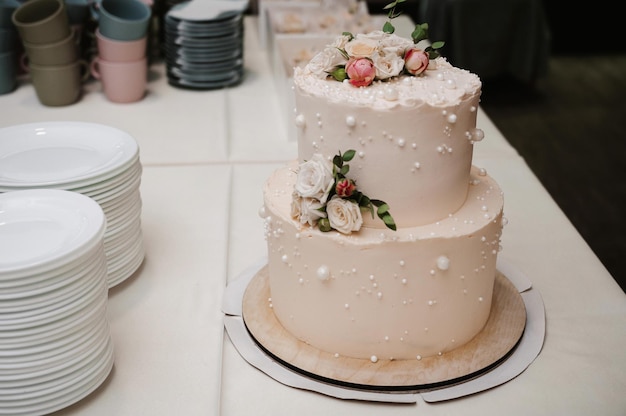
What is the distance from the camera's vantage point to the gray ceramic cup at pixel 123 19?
2449mm

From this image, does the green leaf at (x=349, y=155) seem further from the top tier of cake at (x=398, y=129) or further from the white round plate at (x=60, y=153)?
the white round plate at (x=60, y=153)

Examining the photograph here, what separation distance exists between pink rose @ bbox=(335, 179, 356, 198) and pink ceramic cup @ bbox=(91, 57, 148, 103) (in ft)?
5.08

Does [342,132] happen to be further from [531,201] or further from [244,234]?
[531,201]

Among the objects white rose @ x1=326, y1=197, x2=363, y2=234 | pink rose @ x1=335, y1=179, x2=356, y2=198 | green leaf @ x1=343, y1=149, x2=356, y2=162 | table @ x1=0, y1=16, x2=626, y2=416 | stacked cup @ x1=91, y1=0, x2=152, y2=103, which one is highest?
green leaf @ x1=343, y1=149, x2=356, y2=162

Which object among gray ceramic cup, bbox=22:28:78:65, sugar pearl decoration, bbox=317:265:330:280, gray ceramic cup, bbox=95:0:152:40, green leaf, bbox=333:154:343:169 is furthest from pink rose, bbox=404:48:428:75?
gray ceramic cup, bbox=22:28:78:65

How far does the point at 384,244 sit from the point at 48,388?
62 cm

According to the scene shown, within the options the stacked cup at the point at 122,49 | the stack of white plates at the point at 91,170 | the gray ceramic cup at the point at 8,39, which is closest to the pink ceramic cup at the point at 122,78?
the stacked cup at the point at 122,49

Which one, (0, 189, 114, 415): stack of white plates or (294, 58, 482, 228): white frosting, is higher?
(294, 58, 482, 228): white frosting

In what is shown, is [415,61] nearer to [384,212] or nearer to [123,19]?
[384,212]

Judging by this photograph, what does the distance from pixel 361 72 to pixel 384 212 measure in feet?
0.82

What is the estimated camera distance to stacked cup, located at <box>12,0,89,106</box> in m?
2.39

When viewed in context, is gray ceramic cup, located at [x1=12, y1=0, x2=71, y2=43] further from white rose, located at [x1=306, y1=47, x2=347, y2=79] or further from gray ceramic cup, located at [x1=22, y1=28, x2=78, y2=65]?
white rose, located at [x1=306, y1=47, x2=347, y2=79]

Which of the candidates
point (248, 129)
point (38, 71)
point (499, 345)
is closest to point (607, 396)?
point (499, 345)

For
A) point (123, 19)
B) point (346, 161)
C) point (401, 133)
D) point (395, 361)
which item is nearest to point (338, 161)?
point (346, 161)
